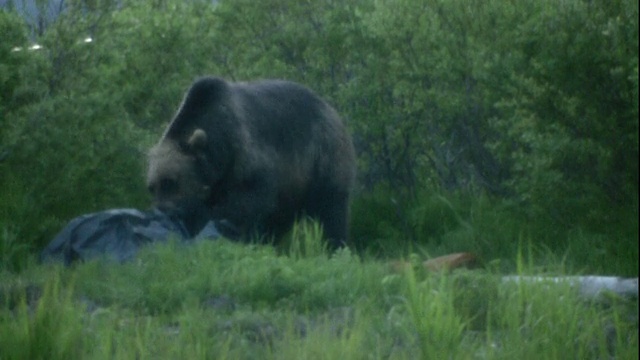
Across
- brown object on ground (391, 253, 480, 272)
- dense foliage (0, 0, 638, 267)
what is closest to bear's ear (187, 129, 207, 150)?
dense foliage (0, 0, 638, 267)

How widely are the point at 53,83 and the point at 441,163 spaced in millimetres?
4600

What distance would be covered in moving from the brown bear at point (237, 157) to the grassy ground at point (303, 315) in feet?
8.56

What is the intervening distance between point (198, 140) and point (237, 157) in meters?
0.42

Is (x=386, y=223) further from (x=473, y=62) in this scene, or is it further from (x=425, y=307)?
(x=425, y=307)

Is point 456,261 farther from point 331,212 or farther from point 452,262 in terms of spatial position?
point 331,212

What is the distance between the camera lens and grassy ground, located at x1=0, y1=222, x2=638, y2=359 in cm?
526

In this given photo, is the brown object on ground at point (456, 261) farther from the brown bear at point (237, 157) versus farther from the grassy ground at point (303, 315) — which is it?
the brown bear at point (237, 157)

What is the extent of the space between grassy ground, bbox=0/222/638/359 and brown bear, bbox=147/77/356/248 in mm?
2608

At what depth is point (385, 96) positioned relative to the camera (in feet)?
43.9

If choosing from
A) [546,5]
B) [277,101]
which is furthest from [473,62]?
[546,5]

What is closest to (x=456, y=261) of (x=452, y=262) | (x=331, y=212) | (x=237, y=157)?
(x=452, y=262)

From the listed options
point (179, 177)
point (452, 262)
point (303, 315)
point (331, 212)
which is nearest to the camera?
point (303, 315)

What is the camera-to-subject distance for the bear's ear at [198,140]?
408 inches

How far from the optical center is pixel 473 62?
11.5m
